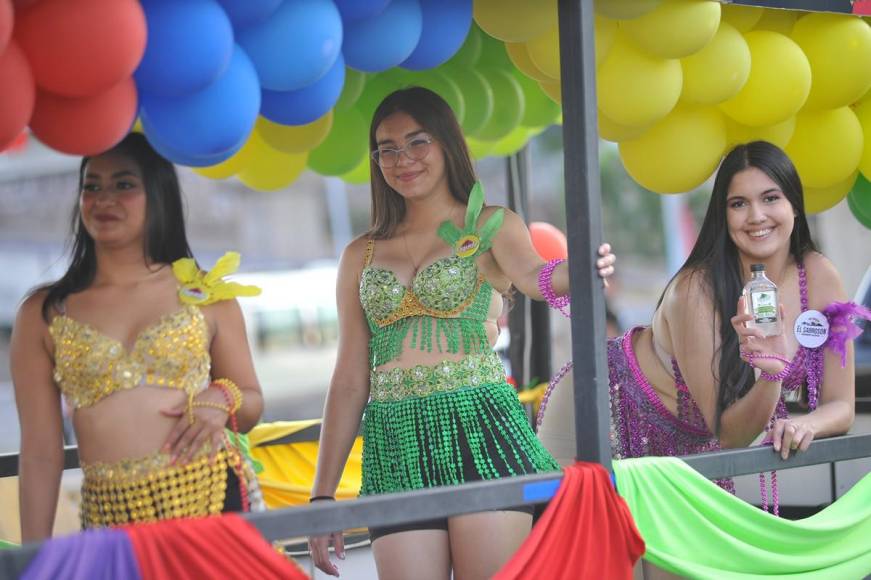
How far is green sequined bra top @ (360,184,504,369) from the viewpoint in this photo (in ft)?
9.27

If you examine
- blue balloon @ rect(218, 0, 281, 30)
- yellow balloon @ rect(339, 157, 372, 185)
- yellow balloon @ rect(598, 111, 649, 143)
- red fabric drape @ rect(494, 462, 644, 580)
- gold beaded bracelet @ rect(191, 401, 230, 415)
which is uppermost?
blue balloon @ rect(218, 0, 281, 30)

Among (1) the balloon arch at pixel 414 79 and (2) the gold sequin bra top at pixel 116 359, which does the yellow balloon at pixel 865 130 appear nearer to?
(1) the balloon arch at pixel 414 79

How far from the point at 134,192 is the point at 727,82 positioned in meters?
1.74

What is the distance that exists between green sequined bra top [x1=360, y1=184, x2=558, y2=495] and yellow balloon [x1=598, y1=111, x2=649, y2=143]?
655mm

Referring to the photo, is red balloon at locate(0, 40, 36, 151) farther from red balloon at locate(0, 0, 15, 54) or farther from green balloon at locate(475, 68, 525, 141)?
green balloon at locate(475, 68, 525, 141)

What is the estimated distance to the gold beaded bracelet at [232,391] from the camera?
252cm

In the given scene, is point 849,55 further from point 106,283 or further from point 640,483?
point 106,283

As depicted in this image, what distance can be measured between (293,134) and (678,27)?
1.13 metres

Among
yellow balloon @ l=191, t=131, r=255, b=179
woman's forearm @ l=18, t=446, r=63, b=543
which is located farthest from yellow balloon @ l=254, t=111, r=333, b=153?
woman's forearm @ l=18, t=446, r=63, b=543

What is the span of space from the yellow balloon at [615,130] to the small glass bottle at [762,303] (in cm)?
65

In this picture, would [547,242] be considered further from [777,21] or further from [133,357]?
[133,357]

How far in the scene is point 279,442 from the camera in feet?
14.9

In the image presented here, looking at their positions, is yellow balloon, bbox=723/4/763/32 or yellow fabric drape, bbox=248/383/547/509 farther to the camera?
yellow fabric drape, bbox=248/383/547/509

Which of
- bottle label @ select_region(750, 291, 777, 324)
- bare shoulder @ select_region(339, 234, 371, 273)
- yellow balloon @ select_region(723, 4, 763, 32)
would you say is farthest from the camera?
yellow balloon @ select_region(723, 4, 763, 32)
